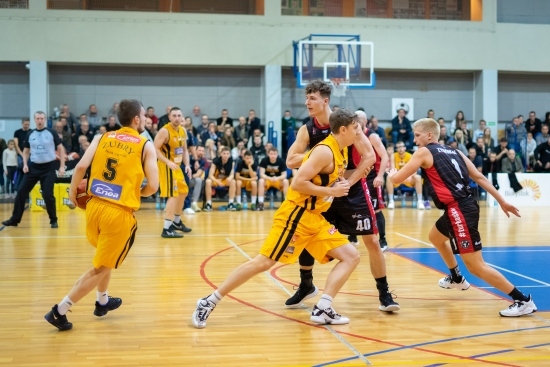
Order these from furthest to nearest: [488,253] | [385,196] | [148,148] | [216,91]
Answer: [216,91] < [385,196] < [488,253] < [148,148]

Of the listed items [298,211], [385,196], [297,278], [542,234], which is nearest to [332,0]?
[385,196]

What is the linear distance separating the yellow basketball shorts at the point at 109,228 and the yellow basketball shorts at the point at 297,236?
1110mm

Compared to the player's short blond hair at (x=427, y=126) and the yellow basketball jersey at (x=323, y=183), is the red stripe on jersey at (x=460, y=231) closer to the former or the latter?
the player's short blond hair at (x=427, y=126)

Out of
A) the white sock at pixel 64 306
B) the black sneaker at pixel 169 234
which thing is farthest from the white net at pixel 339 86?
the white sock at pixel 64 306

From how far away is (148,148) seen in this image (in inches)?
228

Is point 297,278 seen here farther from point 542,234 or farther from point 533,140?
point 533,140

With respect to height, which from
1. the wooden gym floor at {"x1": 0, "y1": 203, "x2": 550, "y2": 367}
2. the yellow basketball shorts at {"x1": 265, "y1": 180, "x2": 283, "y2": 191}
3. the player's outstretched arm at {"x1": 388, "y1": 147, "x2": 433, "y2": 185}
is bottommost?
the wooden gym floor at {"x1": 0, "y1": 203, "x2": 550, "y2": 367}

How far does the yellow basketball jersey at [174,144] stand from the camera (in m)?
11.5

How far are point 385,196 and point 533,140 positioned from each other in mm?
5864

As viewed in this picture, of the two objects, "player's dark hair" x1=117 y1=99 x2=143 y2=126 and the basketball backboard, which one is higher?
the basketball backboard

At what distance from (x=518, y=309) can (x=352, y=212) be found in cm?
165

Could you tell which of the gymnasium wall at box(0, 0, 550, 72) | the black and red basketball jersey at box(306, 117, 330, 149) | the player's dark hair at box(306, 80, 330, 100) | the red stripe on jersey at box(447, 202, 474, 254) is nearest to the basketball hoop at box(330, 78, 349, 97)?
the gymnasium wall at box(0, 0, 550, 72)

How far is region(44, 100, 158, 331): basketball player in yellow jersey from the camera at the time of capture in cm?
568

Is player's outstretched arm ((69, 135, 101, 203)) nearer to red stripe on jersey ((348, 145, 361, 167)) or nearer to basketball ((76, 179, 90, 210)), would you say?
basketball ((76, 179, 90, 210))
